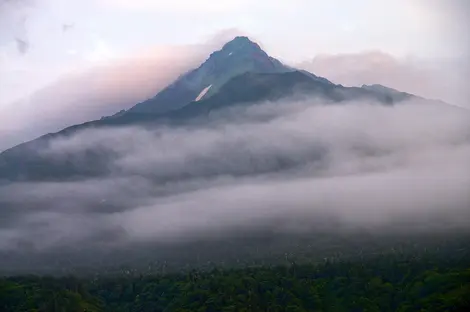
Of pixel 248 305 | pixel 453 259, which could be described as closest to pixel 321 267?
pixel 453 259

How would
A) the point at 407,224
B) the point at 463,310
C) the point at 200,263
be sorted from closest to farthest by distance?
1. the point at 463,310
2. the point at 200,263
3. the point at 407,224

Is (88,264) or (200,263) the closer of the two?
(200,263)

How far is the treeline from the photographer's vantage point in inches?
3386

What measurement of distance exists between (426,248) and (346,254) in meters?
18.2

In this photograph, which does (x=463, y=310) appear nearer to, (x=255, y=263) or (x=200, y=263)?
(x=255, y=263)

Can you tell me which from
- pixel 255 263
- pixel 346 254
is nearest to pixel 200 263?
pixel 255 263

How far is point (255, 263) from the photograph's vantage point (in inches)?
5846

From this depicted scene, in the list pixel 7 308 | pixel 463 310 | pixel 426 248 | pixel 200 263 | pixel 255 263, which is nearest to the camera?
pixel 463 310

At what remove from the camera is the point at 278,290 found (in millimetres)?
96000

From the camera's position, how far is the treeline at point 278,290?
8600 centimetres

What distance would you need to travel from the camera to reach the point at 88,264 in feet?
579

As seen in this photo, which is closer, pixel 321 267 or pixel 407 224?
pixel 321 267

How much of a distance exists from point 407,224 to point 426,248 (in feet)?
119

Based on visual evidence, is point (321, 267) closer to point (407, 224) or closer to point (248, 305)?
point (248, 305)
